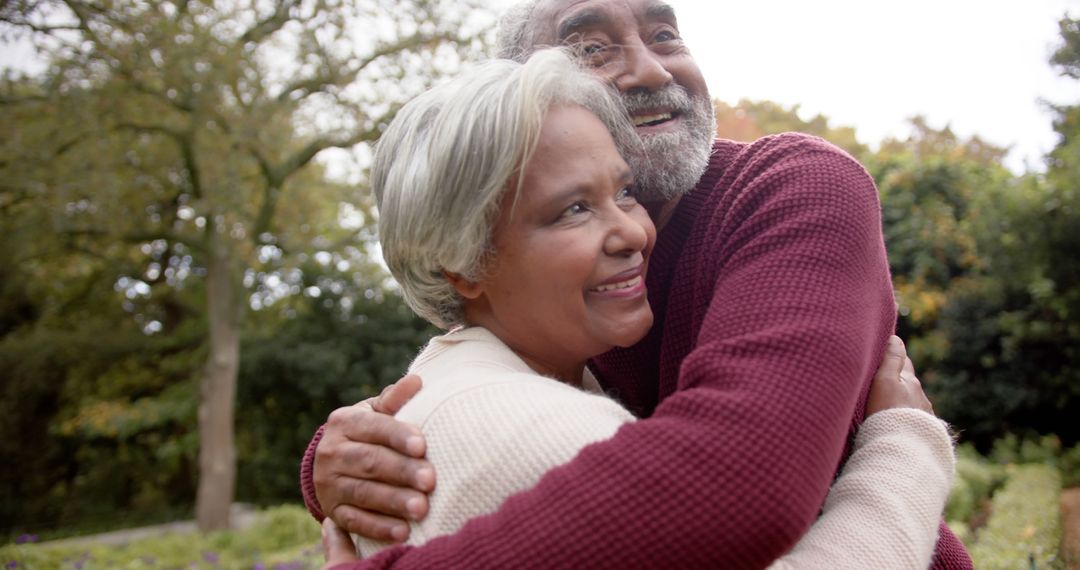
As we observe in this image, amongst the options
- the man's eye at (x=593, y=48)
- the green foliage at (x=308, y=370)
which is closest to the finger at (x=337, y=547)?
the man's eye at (x=593, y=48)

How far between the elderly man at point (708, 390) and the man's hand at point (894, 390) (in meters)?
0.03

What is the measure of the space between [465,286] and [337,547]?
544mm

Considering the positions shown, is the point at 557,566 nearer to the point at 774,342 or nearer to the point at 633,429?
the point at 633,429

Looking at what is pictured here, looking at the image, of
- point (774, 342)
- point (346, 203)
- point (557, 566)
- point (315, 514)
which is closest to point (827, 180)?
point (774, 342)

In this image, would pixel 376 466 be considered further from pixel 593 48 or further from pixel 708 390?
pixel 593 48

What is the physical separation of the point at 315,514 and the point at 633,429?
3.42ft

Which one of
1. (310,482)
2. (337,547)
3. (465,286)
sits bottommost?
(310,482)

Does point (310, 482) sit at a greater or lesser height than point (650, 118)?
lesser

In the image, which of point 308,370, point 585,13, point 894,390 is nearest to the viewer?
point 894,390

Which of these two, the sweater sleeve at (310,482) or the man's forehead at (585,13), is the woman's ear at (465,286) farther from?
the man's forehead at (585,13)

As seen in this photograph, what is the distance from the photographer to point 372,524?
4.63ft

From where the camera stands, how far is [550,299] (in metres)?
1.58

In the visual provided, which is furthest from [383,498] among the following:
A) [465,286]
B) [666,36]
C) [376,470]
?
[666,36]

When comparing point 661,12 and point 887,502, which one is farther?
point 661,12
